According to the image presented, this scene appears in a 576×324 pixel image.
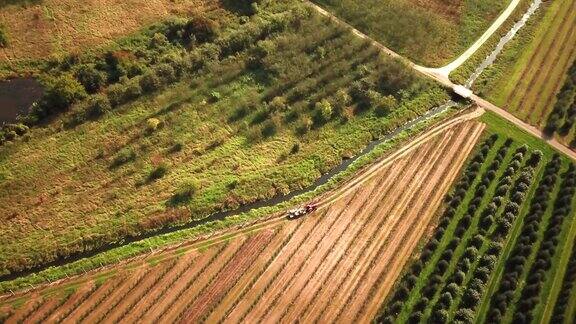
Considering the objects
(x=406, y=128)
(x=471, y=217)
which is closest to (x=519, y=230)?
(x=471, y=217)

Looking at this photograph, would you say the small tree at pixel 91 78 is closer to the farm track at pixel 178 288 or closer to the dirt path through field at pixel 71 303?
the dirt path through field at pixel 71 303

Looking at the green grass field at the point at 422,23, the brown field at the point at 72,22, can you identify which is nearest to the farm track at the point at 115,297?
the brown field at the point at 72,22

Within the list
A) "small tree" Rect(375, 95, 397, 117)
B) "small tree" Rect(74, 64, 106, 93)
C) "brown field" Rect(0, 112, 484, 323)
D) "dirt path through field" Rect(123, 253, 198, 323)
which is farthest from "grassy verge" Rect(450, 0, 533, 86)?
"small tree" Rect(74, 64, 106, 93)

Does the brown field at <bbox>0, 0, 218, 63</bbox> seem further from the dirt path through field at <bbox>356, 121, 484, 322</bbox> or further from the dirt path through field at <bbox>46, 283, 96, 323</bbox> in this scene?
the dirt path through field at <bbox>356, 121, 484, 322</bbox>

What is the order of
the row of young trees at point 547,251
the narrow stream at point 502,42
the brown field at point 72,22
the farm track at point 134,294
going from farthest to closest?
1. the narrow stream at point 502,42
2. the brown field at point 72,22
3. the row of young trees at point 547,251
4. the farm track at point 134,294

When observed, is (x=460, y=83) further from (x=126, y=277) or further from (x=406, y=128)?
(x=126, y=277)

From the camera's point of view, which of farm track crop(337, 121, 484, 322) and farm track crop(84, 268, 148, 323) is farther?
farm track crop(337, 121, 484, 322)

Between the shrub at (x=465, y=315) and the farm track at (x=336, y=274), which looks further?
the farm track at (x=336, y=274)
